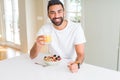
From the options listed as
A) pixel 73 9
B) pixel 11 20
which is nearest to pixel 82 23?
pixel 73 9

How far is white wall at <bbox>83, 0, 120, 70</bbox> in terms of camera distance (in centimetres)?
339

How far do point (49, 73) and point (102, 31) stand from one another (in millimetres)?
2078

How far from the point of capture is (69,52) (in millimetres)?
2143

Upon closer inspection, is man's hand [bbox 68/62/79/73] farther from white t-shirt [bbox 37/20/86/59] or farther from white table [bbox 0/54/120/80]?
white t-shirt [bbox 37/20/86/59]

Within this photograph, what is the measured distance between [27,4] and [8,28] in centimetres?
150

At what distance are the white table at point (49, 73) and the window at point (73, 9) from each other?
8.31 feet

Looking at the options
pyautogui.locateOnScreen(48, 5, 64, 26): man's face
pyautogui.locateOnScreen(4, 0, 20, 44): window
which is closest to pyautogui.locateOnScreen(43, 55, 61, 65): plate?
pyautogui.locateOnScreen(48, 5, 64, 26): man's face

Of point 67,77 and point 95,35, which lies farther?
point 95,35

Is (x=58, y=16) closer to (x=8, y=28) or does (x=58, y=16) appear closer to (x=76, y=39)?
(x=76, y=39)

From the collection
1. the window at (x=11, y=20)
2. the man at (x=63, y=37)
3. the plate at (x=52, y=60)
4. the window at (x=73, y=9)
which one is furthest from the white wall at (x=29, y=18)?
the plate at (x=52, y=60)

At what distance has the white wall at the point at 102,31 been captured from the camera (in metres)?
3.39

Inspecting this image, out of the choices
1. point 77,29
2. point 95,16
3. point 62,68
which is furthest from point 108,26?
point 62,68

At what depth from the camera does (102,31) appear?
140 inches

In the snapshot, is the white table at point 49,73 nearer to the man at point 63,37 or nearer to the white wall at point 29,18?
the man at point 63,37
